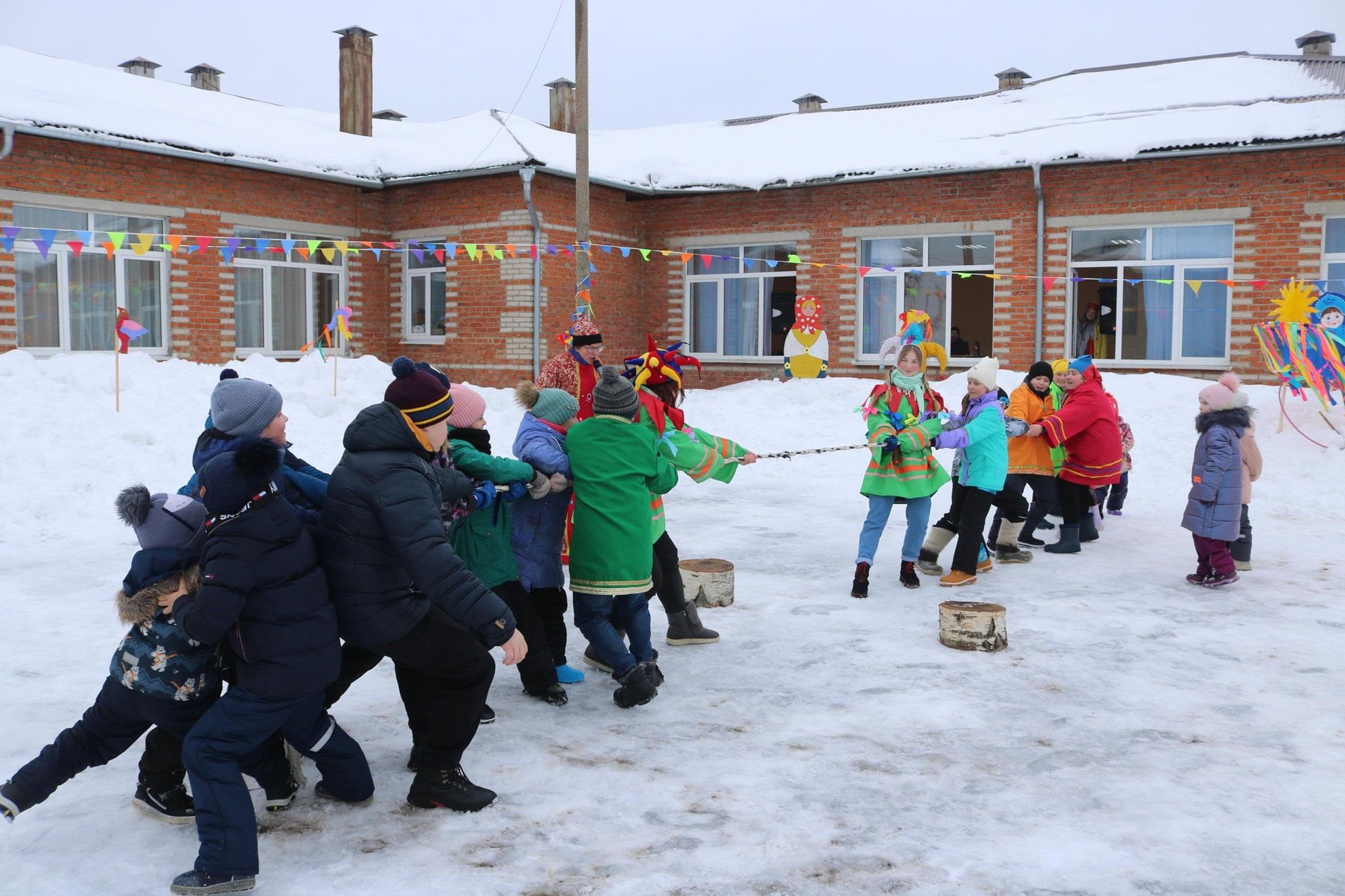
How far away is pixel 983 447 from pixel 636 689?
11.4ft

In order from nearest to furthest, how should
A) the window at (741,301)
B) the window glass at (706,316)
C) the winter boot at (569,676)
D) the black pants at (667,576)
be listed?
the winter boot at (569,676)
the black pants at (667,576)
the window at (741,301)
the window glass at (706,316)

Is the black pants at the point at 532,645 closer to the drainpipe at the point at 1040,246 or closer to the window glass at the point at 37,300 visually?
the drainpipe at the point at 1040,246

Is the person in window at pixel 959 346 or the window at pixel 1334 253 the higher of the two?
the window at pixel 1334 253

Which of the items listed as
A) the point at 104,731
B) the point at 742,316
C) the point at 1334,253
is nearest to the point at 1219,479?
the point at 104,731

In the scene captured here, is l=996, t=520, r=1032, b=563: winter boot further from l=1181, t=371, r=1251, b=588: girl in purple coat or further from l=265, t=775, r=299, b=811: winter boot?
l=265, t=775, r=299, b=811: winter boot

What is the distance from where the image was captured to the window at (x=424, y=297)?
19828mm

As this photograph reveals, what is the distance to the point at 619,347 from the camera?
65.3ft

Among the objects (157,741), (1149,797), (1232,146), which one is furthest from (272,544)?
(1232,146)

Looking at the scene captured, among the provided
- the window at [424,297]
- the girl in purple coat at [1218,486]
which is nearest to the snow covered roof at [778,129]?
the window at [424,297]

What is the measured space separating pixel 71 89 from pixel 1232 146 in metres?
17.4

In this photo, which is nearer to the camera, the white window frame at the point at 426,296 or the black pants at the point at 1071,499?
the black pants at the point at 1071,499

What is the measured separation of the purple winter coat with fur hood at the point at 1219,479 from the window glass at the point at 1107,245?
32.5ft

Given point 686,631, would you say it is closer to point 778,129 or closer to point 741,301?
point 741,301

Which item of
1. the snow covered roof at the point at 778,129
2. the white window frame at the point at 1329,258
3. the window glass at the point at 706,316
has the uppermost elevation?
the snow covered roof at the point at 778,129
